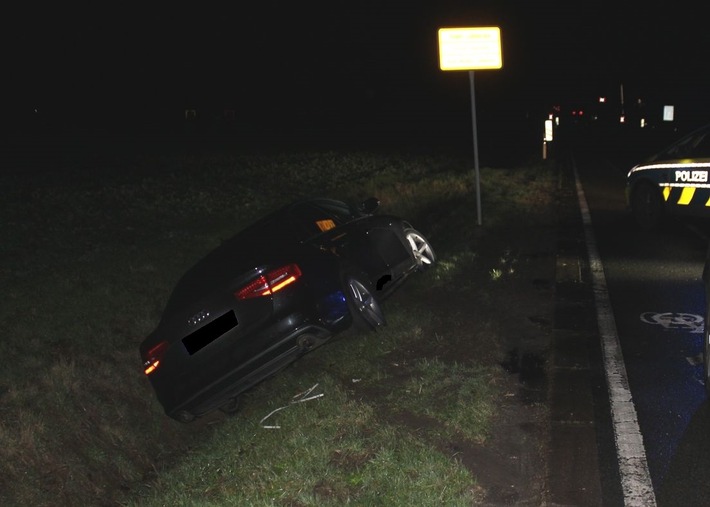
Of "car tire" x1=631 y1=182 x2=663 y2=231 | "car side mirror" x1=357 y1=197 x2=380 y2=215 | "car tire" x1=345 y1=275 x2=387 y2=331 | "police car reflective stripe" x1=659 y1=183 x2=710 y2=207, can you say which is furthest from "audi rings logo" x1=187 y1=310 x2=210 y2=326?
"car tire" x1=631 y1=182 x2=663 y2=231

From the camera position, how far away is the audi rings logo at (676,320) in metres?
6.98

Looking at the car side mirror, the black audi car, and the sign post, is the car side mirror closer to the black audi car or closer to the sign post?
the black audi car

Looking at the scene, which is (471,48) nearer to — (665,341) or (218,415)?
(665,341)

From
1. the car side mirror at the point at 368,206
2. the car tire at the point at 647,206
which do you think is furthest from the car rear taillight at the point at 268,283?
the car tire at the point at 647,206

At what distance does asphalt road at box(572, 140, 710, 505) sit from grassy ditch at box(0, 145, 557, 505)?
39.2 inches

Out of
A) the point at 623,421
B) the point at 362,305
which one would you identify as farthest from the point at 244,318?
the point at 623,421

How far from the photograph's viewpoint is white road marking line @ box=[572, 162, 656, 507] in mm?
4113

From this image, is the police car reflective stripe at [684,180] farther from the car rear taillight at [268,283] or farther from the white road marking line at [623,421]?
the car rear taillight at [268,283]

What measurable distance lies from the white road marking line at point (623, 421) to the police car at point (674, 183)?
3.79 meters

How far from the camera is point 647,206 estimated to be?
12.6 m

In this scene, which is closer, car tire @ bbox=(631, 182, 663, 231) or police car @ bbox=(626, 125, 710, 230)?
police car @ bbox=(626, 125, 710, 230)

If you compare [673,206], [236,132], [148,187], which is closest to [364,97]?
[236,132]

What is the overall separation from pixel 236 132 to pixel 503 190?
45444 millimetres

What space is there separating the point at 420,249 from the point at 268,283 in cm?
389
